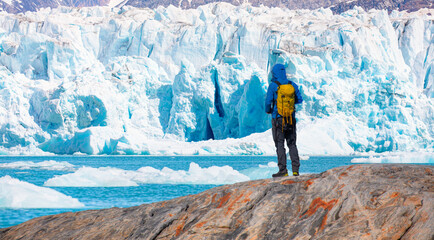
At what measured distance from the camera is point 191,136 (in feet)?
124

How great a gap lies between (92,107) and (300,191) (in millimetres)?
32723

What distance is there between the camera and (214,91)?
36375 millimetres

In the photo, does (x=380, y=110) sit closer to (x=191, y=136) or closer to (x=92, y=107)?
(x=191, y=136)

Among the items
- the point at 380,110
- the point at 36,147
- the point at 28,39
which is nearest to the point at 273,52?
the point at 380,110

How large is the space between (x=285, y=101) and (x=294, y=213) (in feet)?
4.22

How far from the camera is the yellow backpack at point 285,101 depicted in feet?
13.5

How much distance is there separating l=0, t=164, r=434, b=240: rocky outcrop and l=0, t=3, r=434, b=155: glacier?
27599 mm

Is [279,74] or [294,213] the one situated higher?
[279,74]

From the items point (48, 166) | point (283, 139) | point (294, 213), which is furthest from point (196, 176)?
point (294, 213)

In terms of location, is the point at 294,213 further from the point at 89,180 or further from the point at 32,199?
the point at 89,180

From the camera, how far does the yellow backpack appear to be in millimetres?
4109

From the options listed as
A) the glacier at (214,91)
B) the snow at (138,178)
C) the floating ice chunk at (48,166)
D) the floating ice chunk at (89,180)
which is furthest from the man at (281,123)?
the glacier at (214,91)

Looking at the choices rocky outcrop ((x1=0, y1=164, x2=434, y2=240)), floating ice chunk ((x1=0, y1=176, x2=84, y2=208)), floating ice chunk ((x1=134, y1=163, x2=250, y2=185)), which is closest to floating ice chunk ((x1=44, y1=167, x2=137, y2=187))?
floating ice chunk ((x1=134, y1=163, x2=250, y2=185))

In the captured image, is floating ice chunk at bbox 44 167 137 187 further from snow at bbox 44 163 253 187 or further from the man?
the man
